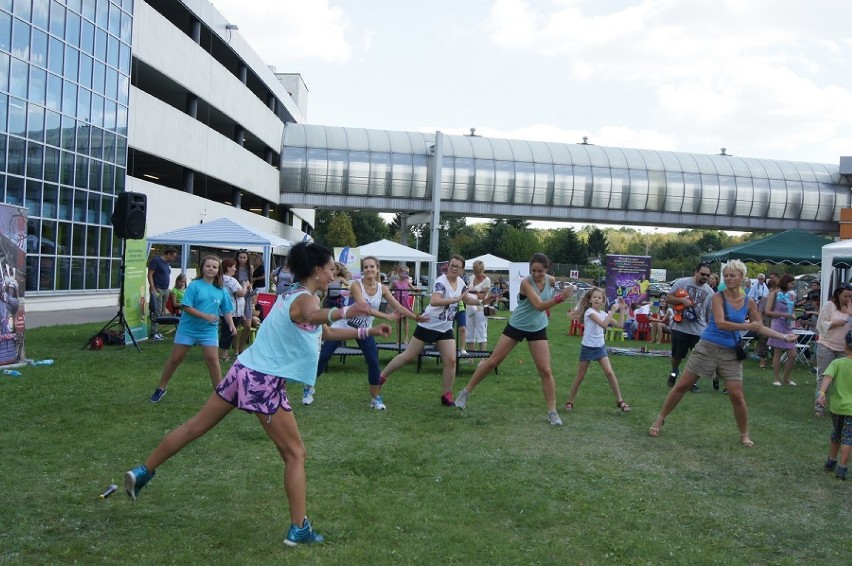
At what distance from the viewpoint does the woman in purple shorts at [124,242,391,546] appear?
432 centimetres

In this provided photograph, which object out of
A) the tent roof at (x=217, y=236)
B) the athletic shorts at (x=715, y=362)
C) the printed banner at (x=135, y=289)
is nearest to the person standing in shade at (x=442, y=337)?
the athletic shorts at (x=715, y=362)

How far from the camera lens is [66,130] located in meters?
22.1

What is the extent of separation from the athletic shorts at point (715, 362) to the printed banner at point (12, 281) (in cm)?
858

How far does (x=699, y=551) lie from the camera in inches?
180

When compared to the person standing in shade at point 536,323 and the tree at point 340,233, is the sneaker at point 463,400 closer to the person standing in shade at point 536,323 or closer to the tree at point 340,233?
the person standing in shade at point 536,323

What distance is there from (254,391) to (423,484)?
1921 mm

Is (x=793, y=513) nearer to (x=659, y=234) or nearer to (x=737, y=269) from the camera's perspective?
(x=737, y=269)

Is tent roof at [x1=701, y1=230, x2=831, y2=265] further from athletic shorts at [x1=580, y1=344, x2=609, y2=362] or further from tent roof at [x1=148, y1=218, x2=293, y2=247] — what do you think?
tent roof at [x1=148, y1=218, x2=293, y2=247]

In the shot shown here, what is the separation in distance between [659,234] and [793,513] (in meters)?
124

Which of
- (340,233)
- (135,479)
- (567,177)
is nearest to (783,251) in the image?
(135,479)

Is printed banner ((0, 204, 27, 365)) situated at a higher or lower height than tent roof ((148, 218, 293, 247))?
lower

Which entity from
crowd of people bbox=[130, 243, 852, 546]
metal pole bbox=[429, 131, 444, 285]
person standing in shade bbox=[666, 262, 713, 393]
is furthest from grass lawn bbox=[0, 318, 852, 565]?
metal pole bbox=[429, 131, 444, 285]

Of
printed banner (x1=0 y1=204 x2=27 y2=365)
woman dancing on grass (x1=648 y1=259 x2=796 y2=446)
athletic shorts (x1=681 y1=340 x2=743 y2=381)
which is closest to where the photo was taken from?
woman dancing on grass (x1=648 y1=259 x2=796 y2=446)

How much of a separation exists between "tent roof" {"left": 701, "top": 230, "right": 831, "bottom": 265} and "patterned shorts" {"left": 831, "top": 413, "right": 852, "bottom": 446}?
42.9 ft
